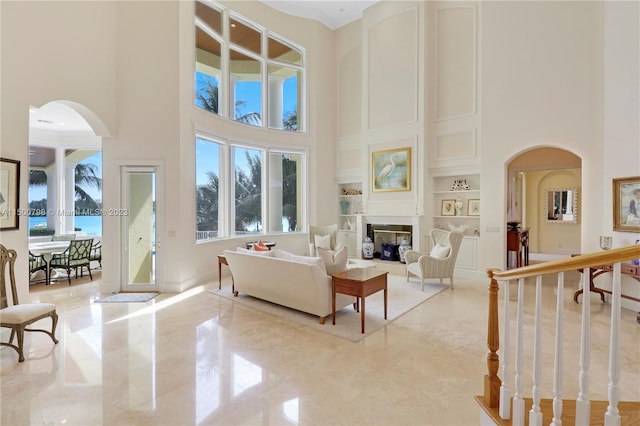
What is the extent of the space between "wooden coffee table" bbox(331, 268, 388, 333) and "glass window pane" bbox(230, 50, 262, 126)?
506 cm

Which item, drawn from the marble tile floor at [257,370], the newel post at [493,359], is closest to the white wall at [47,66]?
the marble tile floor at [257,370]

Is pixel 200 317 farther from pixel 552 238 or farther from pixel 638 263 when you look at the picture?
pixel 552 238

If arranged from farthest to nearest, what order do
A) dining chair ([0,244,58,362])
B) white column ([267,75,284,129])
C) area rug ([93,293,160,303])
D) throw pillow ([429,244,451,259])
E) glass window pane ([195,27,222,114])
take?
1. white column ([267,75,284,129])
2. glass window pane ([195,27,222,114])
3. throw pillow ([429,244,451,259])
4. area rug ([93,293,160,303])
5. dining chair ([0,244,58,362])

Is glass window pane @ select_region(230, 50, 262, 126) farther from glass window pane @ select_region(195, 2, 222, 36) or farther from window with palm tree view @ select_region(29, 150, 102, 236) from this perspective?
window with palm tree view @ select_region(29, 150, 102, 236)

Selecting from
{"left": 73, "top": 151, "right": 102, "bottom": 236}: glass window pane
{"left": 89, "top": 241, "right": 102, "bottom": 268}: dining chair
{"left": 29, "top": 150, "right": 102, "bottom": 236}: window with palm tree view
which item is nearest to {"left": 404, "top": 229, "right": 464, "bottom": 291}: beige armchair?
{"left": 89, "top": 241, "right": 102, "bottom": 268}: dining chair

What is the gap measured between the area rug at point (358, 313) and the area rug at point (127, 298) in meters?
1.05

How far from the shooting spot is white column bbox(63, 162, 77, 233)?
8281 millimetres

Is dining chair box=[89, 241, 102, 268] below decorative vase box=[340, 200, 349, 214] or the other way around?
below

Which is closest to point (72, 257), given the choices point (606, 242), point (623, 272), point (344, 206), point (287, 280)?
point (287, 280)

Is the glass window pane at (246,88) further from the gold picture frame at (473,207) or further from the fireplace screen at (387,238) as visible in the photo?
the gold picture frame at (473,207)

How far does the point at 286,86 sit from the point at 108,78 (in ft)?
14.6

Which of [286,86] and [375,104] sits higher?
[286,86]

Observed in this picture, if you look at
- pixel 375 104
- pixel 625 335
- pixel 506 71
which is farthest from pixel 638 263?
pixel 375 104

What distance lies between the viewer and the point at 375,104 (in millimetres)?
8359
